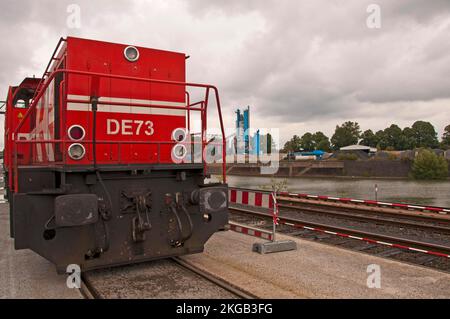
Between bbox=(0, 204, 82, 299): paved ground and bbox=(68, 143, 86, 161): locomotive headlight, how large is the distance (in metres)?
1.76

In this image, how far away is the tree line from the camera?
120 meters

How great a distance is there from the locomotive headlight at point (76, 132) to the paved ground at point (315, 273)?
2.68 m

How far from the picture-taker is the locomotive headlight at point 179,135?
21.0ft

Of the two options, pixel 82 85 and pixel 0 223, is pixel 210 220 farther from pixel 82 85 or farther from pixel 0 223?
pixel 0 223

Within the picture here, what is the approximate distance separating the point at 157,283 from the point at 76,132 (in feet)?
8.15

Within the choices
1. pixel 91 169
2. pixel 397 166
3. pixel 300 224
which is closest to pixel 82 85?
pixel 91 169

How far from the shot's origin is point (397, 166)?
48688mm

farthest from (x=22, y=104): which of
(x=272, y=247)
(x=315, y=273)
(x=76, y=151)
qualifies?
(x=315, y=273)

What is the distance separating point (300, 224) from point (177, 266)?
459 centimetres

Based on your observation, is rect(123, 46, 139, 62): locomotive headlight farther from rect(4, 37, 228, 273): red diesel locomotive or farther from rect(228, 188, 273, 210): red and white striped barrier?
rect(228, 188, 273, 210): red and white striped barrier

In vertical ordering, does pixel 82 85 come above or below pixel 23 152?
above

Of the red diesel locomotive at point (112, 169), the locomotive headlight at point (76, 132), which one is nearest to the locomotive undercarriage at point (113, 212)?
the red diesel locomotive at point (112, 169)

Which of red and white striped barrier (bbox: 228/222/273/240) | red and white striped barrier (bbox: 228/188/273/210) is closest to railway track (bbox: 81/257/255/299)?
red and white striped barrier (bbox: 228/222/273/240)

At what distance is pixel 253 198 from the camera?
305 inches
